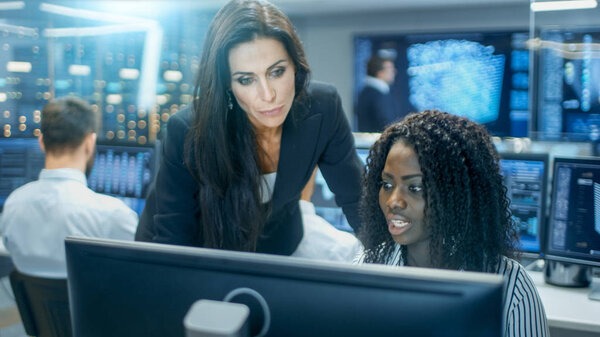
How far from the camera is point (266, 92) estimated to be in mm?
1260

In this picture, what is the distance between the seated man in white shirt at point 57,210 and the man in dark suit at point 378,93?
361cm

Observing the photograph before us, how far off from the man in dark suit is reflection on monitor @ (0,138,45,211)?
3.33 meters

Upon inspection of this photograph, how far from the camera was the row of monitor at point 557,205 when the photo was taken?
1.69 metres

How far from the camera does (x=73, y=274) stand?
701 millimetres

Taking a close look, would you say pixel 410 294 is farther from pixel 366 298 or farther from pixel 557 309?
pixel 557 309

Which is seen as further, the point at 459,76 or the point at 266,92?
the point at 459,76

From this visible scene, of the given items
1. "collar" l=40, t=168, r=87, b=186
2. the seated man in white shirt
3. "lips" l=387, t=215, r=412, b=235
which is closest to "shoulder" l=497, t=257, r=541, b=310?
"lips" l=387, t=215, r=412, b=235

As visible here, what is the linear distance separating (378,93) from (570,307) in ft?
12.7

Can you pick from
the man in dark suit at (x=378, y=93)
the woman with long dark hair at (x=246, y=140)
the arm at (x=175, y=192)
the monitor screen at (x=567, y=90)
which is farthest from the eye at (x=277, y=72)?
the man in dark suit at (x=378, y=93)

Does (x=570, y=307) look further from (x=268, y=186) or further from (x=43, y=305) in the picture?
(x=43, y=305)

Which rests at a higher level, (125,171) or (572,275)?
(125,171)

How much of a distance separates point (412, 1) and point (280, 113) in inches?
150

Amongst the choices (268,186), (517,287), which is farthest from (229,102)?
(517,287)

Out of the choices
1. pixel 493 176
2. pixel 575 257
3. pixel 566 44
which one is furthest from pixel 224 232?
pixel 566 44
